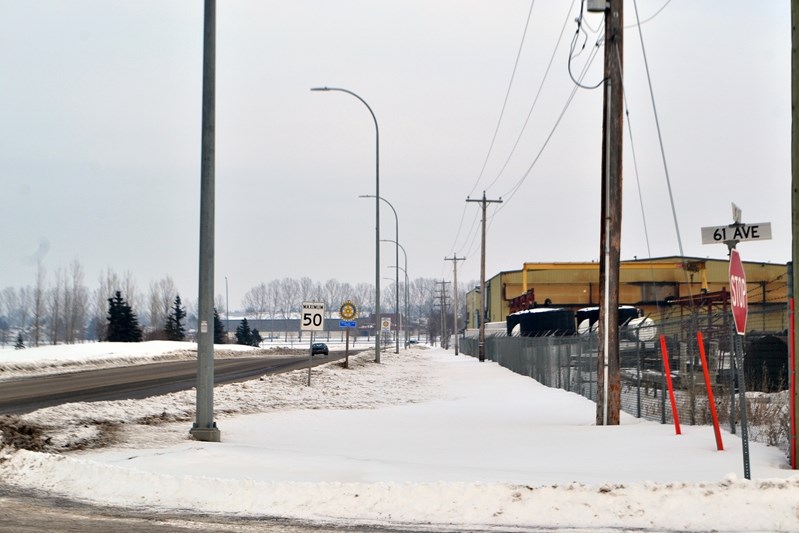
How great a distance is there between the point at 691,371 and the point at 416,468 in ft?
21.0

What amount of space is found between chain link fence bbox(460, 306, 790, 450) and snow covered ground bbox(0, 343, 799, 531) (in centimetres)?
83

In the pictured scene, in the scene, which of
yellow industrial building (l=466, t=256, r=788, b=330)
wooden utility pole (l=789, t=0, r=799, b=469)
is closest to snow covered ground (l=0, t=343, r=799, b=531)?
wooden utility pole (l=789, t=0, r=799, b=469)

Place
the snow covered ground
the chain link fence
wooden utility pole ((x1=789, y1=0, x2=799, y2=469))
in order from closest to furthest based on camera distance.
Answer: the snow covered ground < wooden utility pole ((x1=789, y1=0, x2=799, y2=469)) < the chain link fence

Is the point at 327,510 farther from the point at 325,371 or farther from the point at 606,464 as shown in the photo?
the point at 325,371

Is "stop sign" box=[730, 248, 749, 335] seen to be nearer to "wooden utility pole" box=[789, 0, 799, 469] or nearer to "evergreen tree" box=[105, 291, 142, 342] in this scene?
"wooden utility pole" box=[789, 0, 799, 469]

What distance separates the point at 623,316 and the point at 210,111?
37.4 m

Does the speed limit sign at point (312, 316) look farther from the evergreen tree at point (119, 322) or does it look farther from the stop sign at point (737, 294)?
the evergreen tree at point (119, 322)

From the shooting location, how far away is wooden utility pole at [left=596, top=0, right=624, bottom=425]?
16.7 meters

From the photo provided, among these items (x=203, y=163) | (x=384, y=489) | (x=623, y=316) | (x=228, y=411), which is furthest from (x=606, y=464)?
(x=623, y=316)

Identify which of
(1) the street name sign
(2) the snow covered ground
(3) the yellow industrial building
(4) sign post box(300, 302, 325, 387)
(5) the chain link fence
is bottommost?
(2) the snow covered ground

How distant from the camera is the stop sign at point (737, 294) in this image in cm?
920

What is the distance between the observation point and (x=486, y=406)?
22.7 m

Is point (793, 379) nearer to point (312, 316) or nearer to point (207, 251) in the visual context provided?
point (207, 251)

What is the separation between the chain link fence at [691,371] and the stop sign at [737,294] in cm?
143
